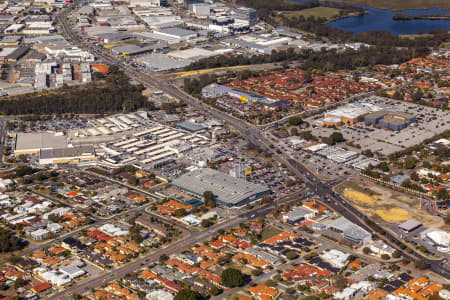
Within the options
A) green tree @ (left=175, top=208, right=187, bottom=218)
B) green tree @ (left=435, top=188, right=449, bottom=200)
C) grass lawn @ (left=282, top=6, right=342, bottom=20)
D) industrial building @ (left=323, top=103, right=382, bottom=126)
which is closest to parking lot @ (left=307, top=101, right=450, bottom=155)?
industrial building @ (left=323, top=103, right=382, bottom=126)

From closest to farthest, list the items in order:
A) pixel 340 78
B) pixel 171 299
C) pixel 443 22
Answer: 1. pixel 171 299
2. pixel 340 78
3. pixel 443 22

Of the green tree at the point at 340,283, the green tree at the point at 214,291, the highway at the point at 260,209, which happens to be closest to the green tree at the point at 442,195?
the highway at the point at 260,209

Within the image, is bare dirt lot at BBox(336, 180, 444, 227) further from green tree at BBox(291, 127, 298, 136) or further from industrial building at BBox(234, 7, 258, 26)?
industrial building at BBox(234, 7, 258, 26)

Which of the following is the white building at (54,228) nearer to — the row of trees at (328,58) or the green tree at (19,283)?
the green tree at (19,283)

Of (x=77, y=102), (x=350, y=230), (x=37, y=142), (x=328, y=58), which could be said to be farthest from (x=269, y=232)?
(x=328, y=58)

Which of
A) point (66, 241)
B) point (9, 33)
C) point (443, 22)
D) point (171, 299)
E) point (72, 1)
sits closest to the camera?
point (171, 299)

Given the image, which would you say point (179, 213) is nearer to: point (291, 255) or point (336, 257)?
point (291, 255)

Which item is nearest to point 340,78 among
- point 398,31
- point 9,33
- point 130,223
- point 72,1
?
point 398,31

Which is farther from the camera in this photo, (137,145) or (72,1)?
(72,1)

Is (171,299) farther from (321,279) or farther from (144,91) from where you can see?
(144,91)
